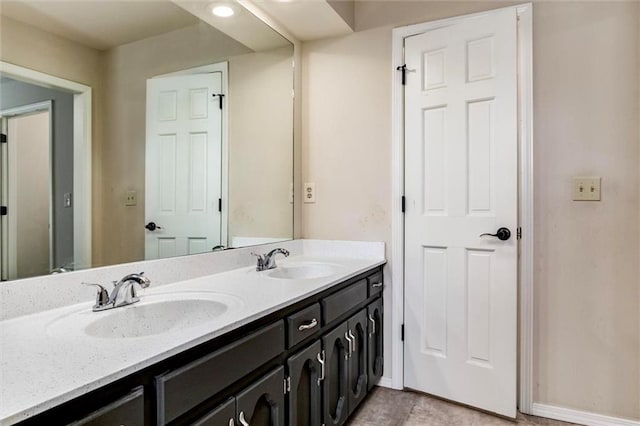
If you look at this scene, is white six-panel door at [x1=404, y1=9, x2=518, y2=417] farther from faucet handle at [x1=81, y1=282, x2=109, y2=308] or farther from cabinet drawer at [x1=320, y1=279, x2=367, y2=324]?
faucet handle at [x1=81, y1=282, x2=109, y2=308]

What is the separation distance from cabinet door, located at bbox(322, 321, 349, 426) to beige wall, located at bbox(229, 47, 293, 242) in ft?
2.44

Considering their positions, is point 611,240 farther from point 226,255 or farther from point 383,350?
point 226,255

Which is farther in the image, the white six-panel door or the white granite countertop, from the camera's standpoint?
the white six-panel door

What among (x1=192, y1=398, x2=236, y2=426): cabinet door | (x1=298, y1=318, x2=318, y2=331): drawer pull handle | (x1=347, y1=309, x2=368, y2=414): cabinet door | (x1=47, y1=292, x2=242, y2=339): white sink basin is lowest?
(x1=347, y1=309, x2=368, y2=414): cabinet door

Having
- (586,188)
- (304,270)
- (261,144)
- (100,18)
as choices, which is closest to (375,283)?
(304,270)

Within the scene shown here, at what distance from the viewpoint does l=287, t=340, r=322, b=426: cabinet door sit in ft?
4.24

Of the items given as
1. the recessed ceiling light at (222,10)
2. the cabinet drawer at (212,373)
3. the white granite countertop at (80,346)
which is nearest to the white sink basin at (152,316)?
the white granite countertop at (80,346)

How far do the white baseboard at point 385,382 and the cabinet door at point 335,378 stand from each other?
56 cm

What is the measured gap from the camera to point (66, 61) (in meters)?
1.21

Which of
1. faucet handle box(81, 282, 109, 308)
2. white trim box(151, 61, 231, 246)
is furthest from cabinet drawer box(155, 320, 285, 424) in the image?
white trim box(151, 61, 231, 246)

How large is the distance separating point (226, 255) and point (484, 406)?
4.97ft

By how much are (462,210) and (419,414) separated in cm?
107

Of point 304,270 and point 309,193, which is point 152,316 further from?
point 309,193

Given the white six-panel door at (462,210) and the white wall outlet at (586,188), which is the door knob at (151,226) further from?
the white wall outlet at (586,188)
